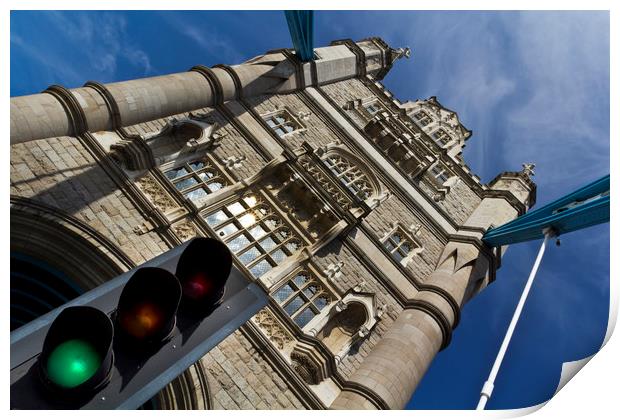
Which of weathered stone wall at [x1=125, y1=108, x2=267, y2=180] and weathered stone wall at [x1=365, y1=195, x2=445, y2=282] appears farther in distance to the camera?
weathered stone wall at [x1=365, y1=195, x2=445, y2=282]

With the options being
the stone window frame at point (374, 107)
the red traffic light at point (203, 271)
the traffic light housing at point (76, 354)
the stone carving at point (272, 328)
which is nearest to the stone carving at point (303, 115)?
the stone window frame at point (374, 107)

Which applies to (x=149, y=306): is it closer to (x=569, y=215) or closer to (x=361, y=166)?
(x=569, y=215)

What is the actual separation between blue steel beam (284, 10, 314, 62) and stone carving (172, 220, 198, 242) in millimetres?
7682

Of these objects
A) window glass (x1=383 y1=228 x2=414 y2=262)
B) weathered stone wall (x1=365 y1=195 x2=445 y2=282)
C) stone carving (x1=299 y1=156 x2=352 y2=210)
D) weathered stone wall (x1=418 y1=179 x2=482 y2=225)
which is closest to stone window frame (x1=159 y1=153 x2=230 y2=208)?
stone carving (x1=299 y1=156 x2=352 y2=210)

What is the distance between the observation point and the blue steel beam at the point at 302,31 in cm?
Answer: 1499

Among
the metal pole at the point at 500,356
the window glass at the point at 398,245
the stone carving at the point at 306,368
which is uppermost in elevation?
the window glass at the point at 398,245

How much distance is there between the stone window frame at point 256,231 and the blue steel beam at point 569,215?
6.16m

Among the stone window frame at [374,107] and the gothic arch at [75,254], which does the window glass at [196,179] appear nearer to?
the gothic arch at [75,254]

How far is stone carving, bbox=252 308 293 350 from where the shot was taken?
33.4 feet

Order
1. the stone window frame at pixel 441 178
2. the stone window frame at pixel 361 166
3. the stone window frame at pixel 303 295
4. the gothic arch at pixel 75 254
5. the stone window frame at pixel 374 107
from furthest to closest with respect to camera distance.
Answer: the stone window frame at pixel 374 107
the stone window frame at pixel 441 178
the stone window frame at pixel 361 166
the stone window frame at pixel 303 295
the gothic arch at pixel 75 254

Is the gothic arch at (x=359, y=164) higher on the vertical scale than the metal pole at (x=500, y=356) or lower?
higher

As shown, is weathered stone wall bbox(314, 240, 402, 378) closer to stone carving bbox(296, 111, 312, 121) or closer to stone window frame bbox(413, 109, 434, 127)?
stone carving bbox(296, 111, 312, 121)

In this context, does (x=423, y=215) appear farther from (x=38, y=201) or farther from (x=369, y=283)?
(x=38, y=201)

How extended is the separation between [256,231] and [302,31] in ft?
25.9
